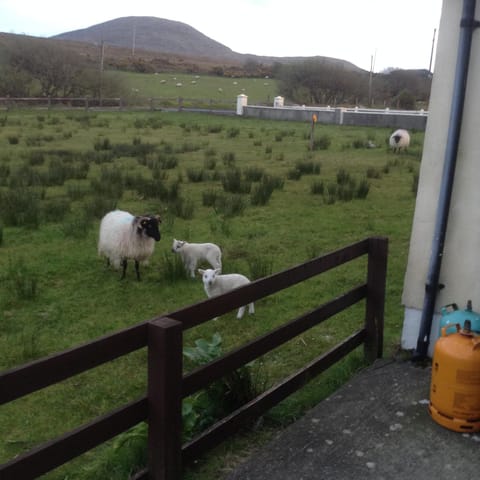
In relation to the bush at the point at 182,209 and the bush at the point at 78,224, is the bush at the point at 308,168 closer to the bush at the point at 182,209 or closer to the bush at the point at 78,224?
the bush at the point at 182,209

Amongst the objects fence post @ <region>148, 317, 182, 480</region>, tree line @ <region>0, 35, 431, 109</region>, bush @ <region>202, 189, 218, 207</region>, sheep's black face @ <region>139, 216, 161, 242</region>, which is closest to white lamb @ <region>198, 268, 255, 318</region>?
sheep's black face @ <region>139, 216, 161, 242</region>

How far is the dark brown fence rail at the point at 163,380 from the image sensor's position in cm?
236

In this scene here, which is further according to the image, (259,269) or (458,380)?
(259,269)

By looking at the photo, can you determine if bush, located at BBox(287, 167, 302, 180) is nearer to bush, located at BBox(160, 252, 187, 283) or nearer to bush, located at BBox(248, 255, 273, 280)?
bush, located at BBox(248, 255, 273, 280)

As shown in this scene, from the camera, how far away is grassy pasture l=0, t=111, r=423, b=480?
4.29m

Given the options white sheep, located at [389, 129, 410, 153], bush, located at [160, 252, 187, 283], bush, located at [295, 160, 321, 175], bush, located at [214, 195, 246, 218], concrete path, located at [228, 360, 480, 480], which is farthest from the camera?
white sheep, located at [389, 129, 410, 153]

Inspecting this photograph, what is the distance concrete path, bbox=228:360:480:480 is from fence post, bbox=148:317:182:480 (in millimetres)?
418

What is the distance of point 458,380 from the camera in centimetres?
342

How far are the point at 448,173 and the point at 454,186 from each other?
14cm

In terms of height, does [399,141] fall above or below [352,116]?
below

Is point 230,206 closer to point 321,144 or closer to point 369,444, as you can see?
point 369,444

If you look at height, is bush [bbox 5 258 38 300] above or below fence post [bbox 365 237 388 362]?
below

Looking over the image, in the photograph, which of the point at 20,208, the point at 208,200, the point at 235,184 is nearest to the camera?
the point at 20,208

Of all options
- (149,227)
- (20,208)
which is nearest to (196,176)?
(20,208)
